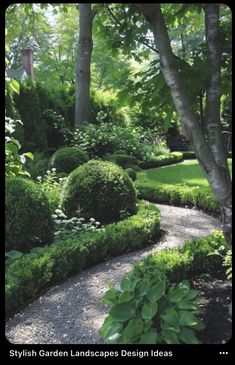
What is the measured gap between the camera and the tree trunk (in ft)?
42.2

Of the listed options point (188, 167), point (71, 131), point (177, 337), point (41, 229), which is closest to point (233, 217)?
point (177, 337)

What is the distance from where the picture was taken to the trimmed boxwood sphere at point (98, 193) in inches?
242

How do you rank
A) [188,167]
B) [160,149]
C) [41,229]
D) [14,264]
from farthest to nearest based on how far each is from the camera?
[160,149] < [188,167] < [41,229] < [14,264]

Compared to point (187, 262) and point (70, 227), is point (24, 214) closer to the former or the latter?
point (70, 227)

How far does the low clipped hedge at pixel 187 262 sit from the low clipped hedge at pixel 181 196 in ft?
9.32

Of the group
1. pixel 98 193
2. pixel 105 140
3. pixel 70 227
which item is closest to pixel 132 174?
pixel 105 140

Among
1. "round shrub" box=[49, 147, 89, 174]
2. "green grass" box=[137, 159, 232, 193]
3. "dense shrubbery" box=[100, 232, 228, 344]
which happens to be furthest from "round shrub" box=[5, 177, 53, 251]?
"round shrub" box=[49, 147, 89, 174]

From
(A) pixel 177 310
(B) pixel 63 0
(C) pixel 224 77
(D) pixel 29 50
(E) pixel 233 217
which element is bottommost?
(A) pixel 177 310

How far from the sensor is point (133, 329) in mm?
2580

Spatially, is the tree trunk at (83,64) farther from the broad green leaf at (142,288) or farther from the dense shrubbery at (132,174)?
the broad green leaf at (142,288)

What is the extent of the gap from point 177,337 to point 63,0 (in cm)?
233

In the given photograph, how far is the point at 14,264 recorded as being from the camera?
416 cm

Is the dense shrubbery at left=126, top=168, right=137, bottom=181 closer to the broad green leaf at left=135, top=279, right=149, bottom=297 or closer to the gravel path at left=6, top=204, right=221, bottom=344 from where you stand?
the gravel path at left=6, top=204, right=221, bottom=344

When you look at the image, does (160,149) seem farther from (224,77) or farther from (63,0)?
(63,0)
